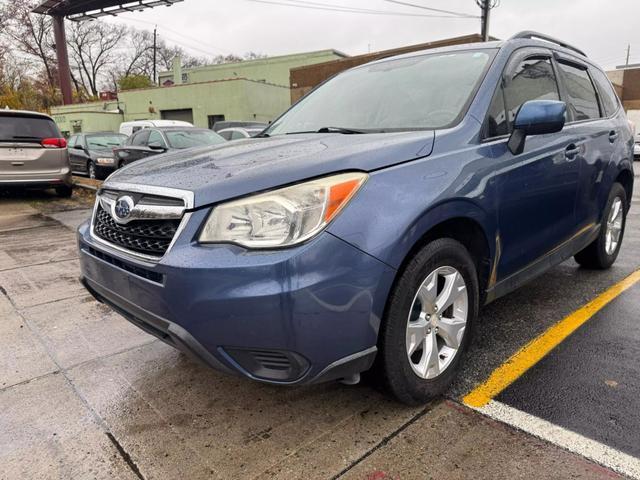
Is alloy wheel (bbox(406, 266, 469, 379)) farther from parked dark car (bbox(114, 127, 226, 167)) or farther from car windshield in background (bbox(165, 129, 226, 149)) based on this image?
car windshield in background (bbox(165, 129, 226, 149))

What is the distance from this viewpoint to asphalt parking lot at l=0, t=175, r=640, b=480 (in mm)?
1994

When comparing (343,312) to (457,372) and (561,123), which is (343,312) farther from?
(561,123)

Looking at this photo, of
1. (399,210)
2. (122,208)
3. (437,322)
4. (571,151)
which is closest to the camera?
(399,210)

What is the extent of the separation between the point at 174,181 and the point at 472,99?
1.61 m

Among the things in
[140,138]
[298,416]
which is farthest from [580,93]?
[140,138]

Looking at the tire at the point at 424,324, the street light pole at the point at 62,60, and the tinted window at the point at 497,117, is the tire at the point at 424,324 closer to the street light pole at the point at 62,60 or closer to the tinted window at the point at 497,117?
the tinted window at the point at 497,117

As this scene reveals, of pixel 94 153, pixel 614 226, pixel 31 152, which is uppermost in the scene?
pixel 31 152

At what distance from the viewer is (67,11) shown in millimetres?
37312

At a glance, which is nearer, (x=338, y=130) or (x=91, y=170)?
(x=338, y=130)

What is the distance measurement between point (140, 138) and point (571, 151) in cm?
1049

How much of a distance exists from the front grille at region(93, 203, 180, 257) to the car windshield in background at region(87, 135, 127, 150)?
539 inches

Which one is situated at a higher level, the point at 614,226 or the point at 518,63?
the point at 518,63

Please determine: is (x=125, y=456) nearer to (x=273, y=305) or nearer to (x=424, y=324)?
(x=273, y=305)

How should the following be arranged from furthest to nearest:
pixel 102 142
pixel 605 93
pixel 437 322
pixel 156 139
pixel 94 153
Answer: pixel 102 142 < pixel 94 153 < pixel 156 139 < pixel 605 93 < pixel 437 322
